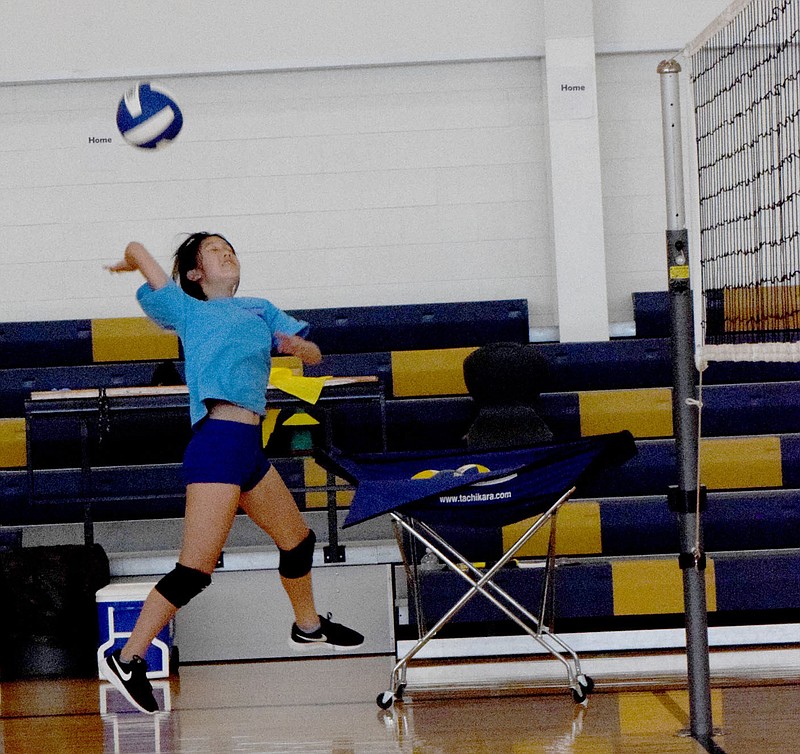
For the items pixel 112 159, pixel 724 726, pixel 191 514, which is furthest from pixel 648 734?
pixel 112 159

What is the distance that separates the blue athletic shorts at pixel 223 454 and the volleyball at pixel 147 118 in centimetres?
128

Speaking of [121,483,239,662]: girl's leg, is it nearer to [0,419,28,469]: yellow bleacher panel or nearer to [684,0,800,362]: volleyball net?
[684,0,800,362]: volleyball net

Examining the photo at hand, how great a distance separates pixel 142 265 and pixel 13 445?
2.91 metres

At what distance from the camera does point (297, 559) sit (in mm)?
4051

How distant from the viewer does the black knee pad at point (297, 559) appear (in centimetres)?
404

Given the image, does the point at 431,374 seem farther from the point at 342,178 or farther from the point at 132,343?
the point at 132,343

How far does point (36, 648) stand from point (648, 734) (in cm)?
286

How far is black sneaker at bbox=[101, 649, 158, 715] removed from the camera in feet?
12.3

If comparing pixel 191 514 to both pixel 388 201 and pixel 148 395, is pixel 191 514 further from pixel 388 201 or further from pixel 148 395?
pixel 388 201

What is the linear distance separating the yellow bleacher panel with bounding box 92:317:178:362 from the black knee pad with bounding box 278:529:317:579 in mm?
3364

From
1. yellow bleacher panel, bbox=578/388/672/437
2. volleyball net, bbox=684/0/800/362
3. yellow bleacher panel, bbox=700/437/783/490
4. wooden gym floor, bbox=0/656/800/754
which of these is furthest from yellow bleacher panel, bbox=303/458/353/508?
volleyball net, bbox=684/0/800/362

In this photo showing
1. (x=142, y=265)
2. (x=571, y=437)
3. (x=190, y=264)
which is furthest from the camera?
(x=571, y=437)

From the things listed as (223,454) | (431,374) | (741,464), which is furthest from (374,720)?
(431,374)

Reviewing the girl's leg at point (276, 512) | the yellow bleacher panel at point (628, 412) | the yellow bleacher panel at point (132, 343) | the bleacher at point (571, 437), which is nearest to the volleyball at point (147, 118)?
the girl's leg at point (276, 512)
